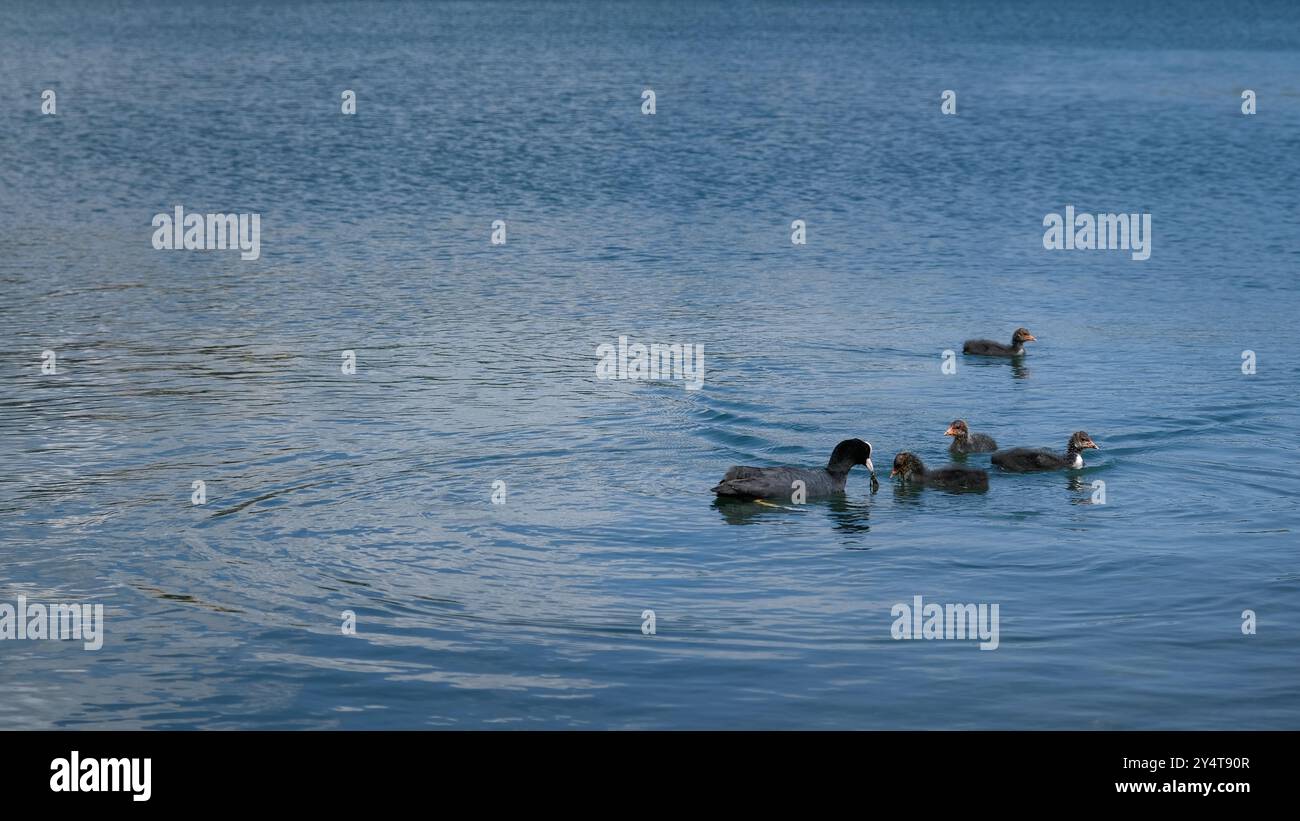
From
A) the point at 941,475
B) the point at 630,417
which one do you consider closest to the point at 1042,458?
the point at 941,475

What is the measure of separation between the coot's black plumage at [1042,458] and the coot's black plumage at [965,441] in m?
0.61

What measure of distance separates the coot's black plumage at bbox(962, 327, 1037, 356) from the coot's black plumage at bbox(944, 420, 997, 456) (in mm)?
4752

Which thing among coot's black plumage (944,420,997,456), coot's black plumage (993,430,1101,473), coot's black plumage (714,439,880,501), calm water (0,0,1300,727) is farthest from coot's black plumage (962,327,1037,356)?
coot's black plumage (714,439,880,501)

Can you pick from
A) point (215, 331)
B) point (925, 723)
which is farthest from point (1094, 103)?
point (925, 723)

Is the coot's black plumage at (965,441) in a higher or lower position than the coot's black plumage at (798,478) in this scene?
higher

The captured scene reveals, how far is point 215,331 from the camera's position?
23781 mm

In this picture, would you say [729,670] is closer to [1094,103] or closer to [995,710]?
[995,710]

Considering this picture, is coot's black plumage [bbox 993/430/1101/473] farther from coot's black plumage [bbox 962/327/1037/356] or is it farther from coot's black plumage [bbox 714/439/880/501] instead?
coot's black plumage [bbox 962/327/1037/356]

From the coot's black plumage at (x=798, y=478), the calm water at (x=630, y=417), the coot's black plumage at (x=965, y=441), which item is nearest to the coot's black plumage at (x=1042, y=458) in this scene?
the calm water at (x=630, y=417)

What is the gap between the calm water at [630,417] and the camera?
36.9 ft

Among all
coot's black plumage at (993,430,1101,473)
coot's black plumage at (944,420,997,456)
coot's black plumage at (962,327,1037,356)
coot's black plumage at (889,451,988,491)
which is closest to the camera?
coot's black plumage at (889,451,988,491)

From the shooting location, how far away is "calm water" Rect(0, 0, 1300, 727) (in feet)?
36.9

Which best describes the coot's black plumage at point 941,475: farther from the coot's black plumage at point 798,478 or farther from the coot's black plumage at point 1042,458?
the coot's black plumage at point 1042,458
